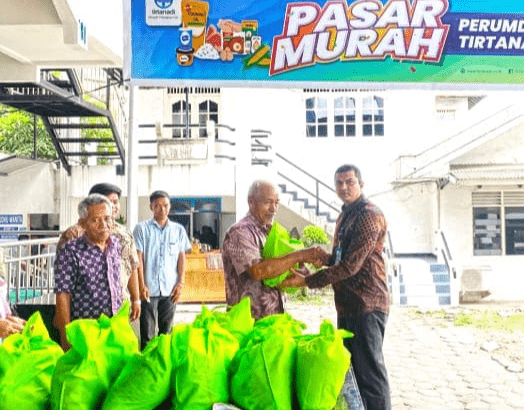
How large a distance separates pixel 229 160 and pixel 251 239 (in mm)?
11769

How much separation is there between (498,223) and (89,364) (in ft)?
52.1

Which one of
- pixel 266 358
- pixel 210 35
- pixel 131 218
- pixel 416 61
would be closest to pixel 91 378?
pixel 266 358

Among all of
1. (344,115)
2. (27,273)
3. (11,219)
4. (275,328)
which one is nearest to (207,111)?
(344,115)

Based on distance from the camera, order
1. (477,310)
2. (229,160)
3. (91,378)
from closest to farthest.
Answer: (91,378) → (477,310) → (229,160)

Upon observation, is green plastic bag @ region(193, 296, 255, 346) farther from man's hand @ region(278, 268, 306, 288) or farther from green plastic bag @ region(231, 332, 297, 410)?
man's hand @ region(278, 268, 306, 288)

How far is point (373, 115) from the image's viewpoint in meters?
18.4

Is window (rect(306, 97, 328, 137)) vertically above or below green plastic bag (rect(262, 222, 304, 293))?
above

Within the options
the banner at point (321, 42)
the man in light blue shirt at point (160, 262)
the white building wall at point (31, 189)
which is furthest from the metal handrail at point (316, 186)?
the banner at point (321, 42)

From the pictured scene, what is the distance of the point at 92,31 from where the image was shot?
21.8 ft

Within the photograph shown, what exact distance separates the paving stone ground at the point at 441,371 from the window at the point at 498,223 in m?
4.60

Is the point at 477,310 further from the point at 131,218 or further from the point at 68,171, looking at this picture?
the point at 68,171

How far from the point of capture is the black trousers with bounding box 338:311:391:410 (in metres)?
4.43

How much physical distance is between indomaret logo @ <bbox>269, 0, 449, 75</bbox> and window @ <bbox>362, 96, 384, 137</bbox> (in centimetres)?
1392

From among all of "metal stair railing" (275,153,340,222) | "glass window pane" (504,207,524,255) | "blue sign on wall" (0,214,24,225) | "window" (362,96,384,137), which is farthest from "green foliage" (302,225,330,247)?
"blue sign on wall" (0,214,24,225)
